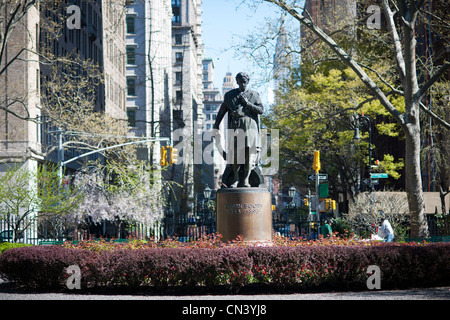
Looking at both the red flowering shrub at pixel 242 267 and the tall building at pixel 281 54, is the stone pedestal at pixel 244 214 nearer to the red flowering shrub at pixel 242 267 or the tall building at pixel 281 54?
the red flowering shrub at pixel 242 267

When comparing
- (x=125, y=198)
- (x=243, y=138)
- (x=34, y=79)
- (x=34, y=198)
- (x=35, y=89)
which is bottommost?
(x=125, y=198)

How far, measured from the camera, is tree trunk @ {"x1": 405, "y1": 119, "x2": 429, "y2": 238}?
71.7 feet

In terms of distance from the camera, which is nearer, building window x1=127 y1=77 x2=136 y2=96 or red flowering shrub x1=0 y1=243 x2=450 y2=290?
red flowering shrub x1=0 y1=243 x2=450 y2=290

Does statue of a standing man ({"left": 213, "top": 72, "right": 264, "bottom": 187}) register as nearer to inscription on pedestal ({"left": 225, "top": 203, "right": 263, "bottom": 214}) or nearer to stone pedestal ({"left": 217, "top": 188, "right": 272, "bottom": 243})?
stone pedestal ({"left": 217, "top": 188, "right": 272, "bottom": 243})

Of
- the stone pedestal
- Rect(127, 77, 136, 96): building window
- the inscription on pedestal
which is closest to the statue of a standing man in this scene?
the stone pedestal

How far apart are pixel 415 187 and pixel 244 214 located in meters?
8.22

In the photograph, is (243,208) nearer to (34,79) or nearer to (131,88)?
(34,79)

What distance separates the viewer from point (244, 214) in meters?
16.0

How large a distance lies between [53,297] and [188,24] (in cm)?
10736

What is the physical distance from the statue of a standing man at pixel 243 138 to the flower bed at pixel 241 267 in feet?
9.44

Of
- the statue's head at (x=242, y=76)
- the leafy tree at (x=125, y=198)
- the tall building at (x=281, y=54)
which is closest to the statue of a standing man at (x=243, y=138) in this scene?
the statue's head at (x=242, y=76)

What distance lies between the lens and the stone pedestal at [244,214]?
16047mm

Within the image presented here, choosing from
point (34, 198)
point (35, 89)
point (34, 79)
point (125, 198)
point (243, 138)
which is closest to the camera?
point (243, 138)

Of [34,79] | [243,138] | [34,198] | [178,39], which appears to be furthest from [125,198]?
[178,39]
